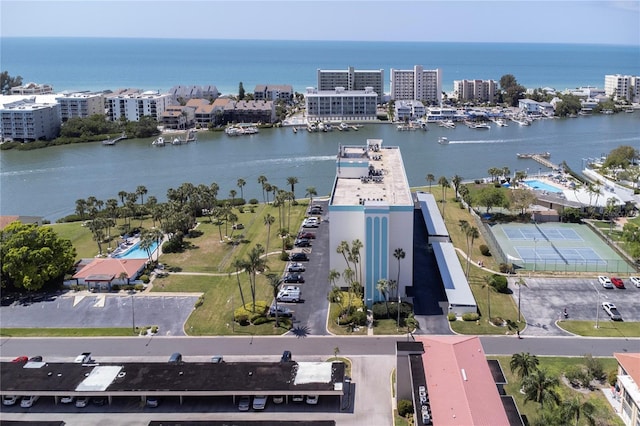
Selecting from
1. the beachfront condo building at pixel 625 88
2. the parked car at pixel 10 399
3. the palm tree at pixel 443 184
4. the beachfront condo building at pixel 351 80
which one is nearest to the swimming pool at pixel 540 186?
the palm tree at pixel 443 184

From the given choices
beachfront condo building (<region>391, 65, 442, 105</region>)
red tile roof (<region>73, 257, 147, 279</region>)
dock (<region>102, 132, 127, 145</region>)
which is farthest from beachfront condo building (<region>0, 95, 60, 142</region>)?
beachfront condo building (<region>391, 65, 442, 105</region>)

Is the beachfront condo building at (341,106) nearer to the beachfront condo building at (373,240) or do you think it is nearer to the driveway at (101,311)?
the beachfront condo building at (373,240)

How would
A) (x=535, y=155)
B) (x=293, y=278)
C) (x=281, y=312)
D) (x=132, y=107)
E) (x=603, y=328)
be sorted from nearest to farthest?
(x=603, y=328)
(x=281, y=312)
(x=293, y=278)
(x=535, y=155)
(x=132, y=107)

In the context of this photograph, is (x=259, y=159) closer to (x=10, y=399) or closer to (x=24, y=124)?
(x=24, y=124)

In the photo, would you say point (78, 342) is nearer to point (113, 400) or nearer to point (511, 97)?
point (113, 400)

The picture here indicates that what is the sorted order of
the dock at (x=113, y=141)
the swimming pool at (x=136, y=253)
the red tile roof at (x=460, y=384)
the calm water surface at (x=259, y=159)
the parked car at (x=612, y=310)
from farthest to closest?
the dock at (x=113, y=141)
the calm water surface at (x=259, y=159)
the swimming pool at (x=136, y=253)
the parked car at (x=612, y=310)
the red tile roof at (x=460, y=384)

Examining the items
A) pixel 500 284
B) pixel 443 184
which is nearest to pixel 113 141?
pixel 443 184

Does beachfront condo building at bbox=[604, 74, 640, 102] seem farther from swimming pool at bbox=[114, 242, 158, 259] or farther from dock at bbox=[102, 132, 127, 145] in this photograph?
swimming pool at bbox=[114, 242, 158, 259]
